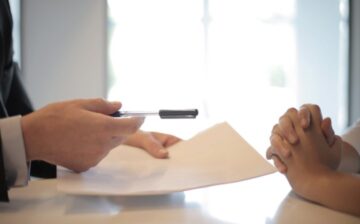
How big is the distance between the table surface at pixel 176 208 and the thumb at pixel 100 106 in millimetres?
116

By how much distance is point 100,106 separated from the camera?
456 mm

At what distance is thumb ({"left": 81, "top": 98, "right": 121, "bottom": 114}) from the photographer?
446 mm

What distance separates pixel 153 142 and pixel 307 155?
27cm

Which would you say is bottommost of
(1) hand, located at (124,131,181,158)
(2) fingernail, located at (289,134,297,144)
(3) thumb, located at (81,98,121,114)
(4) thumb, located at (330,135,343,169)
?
(1) hand, located at (124,131,181,158)

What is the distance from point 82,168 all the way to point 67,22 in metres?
2.34

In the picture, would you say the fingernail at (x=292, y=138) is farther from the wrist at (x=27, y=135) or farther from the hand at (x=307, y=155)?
the wrist at (x=27, y=135)

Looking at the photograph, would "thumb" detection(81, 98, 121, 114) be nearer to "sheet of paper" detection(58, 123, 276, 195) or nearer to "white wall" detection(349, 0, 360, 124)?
"sheet of paper" detection(58, 123, 276, 195)

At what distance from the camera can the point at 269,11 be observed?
280 cm

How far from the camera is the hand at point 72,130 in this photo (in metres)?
0.43

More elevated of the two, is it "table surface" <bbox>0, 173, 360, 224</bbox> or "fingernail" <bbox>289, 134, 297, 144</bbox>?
"fingernail" <bbox>289, 134, 297, 144</bbox>

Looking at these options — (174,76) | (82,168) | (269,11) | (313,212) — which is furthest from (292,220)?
(269,11)

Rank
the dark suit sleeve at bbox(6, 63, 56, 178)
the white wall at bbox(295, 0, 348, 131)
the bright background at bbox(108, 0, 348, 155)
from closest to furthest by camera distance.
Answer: the dark suit sleeve at bbox(6, 63, 56, 178), the bright background at bbox(108, 0, 348, 155), the white wall at bbox(295, 0, 348, 131)

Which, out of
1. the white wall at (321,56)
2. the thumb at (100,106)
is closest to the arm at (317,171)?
the thumb at (100,106)

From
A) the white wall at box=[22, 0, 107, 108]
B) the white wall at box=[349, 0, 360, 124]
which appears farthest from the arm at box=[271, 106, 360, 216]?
the white wall at box=[349, 0, 360, 124]
